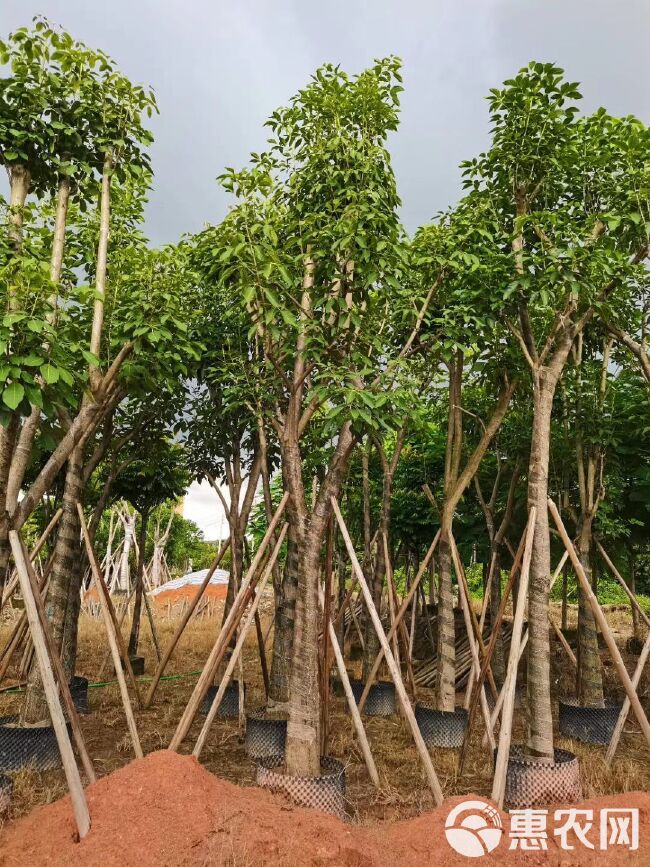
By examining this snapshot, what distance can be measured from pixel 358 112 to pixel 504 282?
2467 millimetres

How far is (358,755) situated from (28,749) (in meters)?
3.39

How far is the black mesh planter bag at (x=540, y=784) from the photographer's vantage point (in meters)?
5.75

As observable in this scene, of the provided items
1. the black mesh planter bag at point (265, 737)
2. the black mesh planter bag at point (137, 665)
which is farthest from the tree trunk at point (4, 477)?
the black mesh planter bag at point (137, 665)

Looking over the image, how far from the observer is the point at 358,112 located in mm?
7355

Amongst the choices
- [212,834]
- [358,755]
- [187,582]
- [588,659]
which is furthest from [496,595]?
[187,582]

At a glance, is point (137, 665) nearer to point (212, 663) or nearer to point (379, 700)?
point (379, 700)

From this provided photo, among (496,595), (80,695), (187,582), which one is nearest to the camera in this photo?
(80,695)

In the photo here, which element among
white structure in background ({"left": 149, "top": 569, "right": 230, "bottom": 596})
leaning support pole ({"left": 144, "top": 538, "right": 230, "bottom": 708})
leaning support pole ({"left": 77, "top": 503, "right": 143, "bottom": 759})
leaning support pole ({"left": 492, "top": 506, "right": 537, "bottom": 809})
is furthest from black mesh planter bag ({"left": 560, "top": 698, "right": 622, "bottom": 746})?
white structure in background ({"left": 149, "top": 569, "right": 230, "bottom": 596})

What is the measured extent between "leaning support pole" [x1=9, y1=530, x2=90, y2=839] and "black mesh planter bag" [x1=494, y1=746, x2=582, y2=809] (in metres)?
3.53

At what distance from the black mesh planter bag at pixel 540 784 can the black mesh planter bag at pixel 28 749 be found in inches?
168

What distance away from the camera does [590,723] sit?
27.9 feet

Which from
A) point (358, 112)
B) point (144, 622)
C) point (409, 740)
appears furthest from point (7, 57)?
point (144, 622)

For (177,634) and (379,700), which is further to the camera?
(379,700)

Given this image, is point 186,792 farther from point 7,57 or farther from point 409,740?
point 7,57
